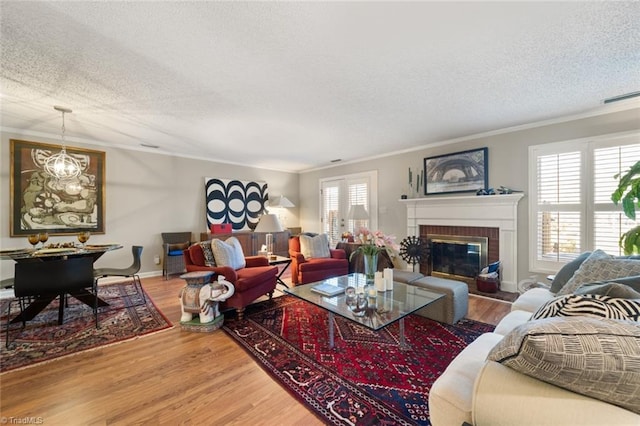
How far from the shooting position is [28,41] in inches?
72.2

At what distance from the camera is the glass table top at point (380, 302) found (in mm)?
1968

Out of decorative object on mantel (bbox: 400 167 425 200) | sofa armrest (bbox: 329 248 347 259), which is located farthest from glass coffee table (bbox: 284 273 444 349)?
decorative object on mantel (bbox: 400 167 425 200)

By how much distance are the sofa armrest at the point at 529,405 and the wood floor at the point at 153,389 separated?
1.04 metres

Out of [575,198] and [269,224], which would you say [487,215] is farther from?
[269,224]

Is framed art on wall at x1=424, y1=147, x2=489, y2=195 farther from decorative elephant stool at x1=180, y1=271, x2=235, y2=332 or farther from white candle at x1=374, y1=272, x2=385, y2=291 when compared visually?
decorative elephant stool at x1=180, y1=271, x2=235, y2=332

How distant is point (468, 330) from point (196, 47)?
3487mm

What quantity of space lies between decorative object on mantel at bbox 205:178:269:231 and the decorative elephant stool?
309 centimetres

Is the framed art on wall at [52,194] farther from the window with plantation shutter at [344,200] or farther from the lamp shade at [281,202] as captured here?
the window with plantation shutter at [344,200]

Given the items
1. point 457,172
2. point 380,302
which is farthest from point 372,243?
point 457,172

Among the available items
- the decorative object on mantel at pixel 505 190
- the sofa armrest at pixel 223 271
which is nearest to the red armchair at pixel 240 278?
the sofa armrest at pixel 223 271

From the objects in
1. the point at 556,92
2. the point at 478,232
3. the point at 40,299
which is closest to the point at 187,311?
the point at 40,299

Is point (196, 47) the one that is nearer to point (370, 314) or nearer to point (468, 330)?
point (370, 314)

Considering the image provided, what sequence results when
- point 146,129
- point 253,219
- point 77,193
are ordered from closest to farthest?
point 146,129
point 77,193
point 253,219

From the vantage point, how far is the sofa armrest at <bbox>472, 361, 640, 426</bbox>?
703 millimetres
